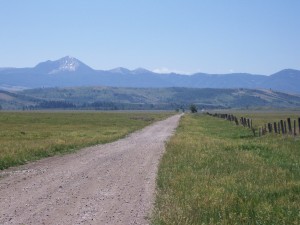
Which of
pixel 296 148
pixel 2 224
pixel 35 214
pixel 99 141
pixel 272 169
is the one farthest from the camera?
pixel 99 141

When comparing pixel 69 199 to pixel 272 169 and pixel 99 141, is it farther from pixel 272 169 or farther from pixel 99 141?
pixel 99 141

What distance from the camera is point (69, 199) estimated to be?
14773 millimetres

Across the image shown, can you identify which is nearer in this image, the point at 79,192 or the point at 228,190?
the point at 228,190

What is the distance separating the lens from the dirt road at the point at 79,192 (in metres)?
12.4

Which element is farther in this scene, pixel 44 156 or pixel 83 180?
pixel 44 156

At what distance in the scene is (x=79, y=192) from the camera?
632 inches

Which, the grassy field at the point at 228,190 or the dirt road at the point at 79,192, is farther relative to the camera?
the dirt road at the point at 79,192

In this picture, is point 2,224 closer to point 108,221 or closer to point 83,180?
point 108,221

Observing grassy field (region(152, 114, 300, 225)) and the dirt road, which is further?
the dirt road

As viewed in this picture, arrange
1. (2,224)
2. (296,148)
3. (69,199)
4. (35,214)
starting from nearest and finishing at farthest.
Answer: (2,224)
(35,214)
(69,199)
(296,148)

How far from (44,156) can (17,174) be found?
29.5ft

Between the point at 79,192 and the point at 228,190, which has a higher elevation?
the point at 228,190

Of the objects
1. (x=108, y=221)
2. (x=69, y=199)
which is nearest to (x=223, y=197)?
(x=108, y=221)

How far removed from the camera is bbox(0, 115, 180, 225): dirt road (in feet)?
40.6
